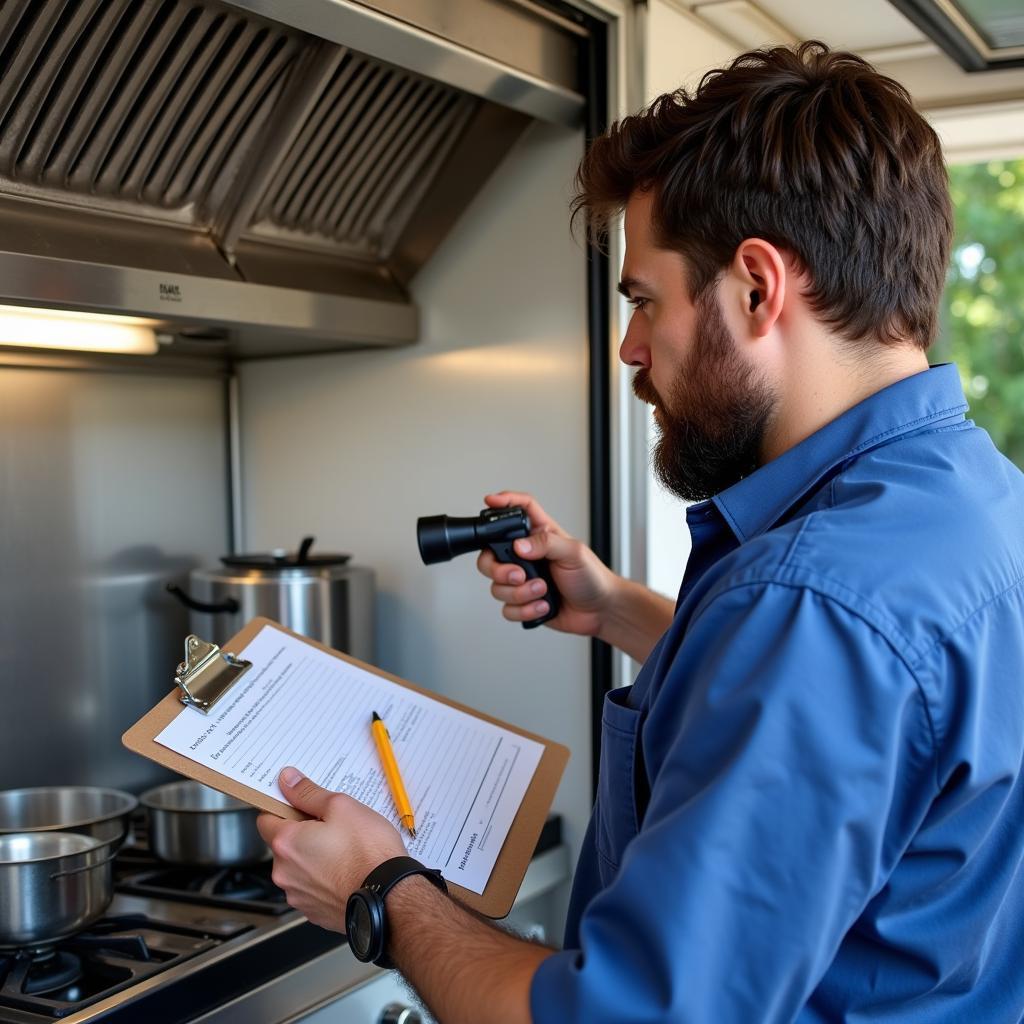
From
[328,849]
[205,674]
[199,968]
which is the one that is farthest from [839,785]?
[199,968]

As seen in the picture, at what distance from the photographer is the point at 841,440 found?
2.64ft

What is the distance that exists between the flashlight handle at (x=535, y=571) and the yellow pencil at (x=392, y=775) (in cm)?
28

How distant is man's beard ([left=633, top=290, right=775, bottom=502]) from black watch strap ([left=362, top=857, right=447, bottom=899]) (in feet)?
1.14

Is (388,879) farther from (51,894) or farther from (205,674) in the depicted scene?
(51,894)

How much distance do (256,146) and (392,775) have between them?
773mm

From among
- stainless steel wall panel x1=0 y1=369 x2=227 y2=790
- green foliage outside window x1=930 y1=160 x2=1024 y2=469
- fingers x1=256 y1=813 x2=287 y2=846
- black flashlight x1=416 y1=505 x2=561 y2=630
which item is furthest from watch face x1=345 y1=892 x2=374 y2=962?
green foliage outside window x1=930 y1=160 x2=1024 y2=469

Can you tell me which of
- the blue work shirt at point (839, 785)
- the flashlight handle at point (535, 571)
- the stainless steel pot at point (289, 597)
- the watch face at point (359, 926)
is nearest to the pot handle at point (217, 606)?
the stainless steel pot at point (289, 597)

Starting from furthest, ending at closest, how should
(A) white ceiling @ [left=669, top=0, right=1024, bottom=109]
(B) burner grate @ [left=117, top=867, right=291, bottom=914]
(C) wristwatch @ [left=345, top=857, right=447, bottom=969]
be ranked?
(A) white ceiling @ [left=669, top=0, right=1024, bottom=109] → (B) burner grate @ [left=117, top=867, right=291, bottom=914] → (C) wristwatch @ [left=345, top=857, right=447, bottom=969]

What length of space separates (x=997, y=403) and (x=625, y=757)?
623 cm

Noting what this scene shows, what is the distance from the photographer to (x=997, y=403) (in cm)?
648

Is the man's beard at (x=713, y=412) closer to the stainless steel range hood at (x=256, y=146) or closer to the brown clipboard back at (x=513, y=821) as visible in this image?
the brown clipboard back at (x=513, y=821)

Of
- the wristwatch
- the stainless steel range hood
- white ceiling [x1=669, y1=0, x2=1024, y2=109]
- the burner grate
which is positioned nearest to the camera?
the wristwatch

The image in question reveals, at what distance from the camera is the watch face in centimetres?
79

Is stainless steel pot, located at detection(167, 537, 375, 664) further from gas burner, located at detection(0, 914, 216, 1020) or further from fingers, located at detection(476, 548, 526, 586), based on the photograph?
gas burner, located at detection(0, 914, 216, 1020)
